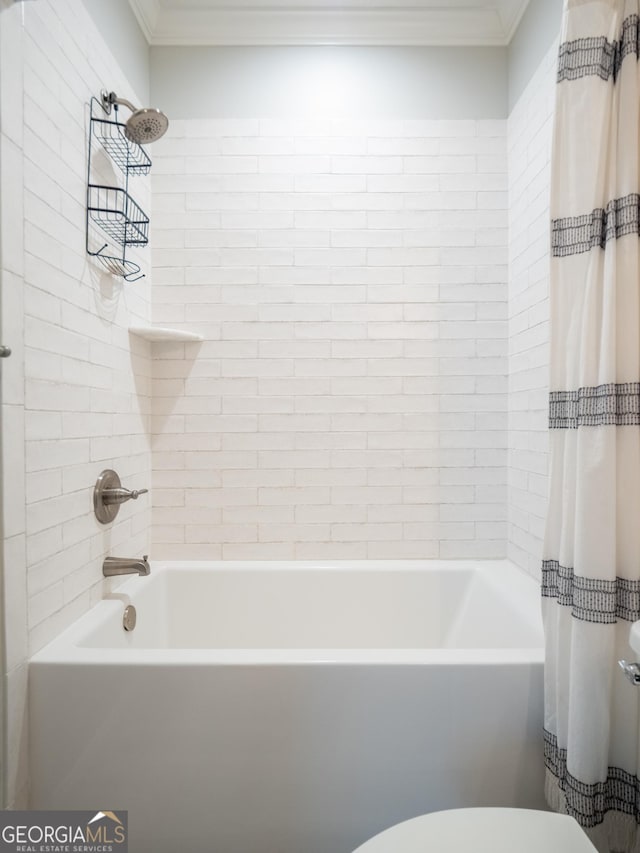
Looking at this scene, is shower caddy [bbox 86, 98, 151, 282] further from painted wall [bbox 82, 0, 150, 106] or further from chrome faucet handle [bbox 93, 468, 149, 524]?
chrome faucet handle [bbox 93, 468, 149, 524]

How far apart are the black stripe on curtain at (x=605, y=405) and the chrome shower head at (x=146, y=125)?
144 cm

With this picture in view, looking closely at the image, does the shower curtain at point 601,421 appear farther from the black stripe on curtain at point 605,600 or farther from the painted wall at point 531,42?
the painted wall at point 531,42

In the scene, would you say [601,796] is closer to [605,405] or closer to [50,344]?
[605,405]

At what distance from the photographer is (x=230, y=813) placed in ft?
4.08

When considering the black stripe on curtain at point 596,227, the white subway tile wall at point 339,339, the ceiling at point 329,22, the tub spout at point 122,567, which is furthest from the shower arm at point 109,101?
the tub spout at point 122,567

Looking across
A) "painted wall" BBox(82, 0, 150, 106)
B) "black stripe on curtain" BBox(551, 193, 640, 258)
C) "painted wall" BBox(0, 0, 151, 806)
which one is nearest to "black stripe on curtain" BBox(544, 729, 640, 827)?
"black stripe on curtain" BBox(551, 193, 640, 258)

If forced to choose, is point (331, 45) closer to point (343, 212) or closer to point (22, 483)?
point (343, 212)

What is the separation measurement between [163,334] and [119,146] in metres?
0.65

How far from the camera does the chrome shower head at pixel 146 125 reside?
1.54 metres

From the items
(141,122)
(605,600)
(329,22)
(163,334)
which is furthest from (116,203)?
(605,600)

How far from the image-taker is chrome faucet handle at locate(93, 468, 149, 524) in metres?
1.60

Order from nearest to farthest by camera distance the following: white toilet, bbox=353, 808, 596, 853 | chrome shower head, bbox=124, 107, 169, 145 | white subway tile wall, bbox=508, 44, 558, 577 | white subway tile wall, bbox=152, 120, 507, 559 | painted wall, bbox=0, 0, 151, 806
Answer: white toilet, bbox=353, 808, 596, 853 < painted wall, bbox=0, 0, 151, 806 < chrome shower head, bbox=124, 107, 169, 145 < white subway tile wall, bbox=508, 44, 558, 577 < white subway tile wall, bbox=152, 120, 507, 559

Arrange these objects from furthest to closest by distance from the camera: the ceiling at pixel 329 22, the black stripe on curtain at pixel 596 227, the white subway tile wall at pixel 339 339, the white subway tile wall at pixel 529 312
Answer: the white subway tile wall at pixel 339 339
the ceiling at pixel 329 22
the white subway tile wall at pixel 529 312
the black stripe on curtain at pixel 596 227

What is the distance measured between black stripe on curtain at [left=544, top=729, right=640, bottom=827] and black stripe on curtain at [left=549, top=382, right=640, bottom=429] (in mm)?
761
